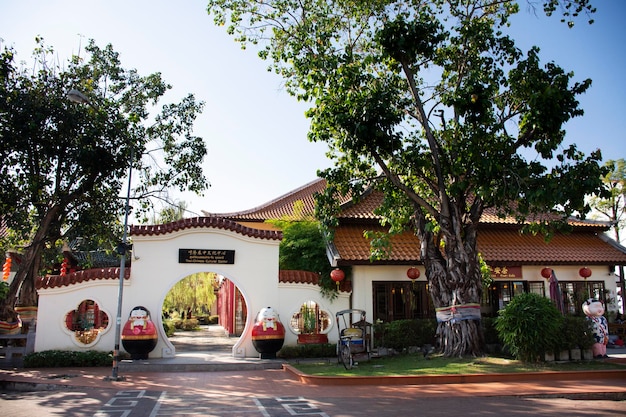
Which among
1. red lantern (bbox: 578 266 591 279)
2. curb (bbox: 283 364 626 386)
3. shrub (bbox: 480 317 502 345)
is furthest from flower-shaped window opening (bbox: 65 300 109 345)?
red lantern (bbox: 578 266 591 279)

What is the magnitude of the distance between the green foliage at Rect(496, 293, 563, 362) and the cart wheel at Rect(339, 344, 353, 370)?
3786 mm

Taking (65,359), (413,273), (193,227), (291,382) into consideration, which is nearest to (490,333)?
(413,273)

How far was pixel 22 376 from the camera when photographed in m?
12.3

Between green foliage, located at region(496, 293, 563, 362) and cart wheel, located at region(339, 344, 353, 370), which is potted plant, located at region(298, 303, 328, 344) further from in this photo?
green foliage, located at region(496, 293, 563, 362)

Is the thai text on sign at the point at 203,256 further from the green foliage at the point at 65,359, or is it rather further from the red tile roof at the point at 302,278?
the green foliage at the point at 65,359

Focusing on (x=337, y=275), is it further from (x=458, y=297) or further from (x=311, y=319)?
(x=458, y=297)

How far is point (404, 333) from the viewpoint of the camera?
1556 centimetres

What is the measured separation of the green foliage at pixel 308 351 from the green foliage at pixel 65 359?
4.87m

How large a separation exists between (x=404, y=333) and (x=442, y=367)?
127 inches

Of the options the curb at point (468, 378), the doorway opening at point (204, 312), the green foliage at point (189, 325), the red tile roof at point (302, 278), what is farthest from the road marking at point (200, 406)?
the green foliage at point (189, 325)

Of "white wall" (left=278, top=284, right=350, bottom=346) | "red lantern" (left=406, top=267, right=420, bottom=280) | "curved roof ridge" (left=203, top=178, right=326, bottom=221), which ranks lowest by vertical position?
"white wall" (left=278, top=284, right=350, bottom=346)

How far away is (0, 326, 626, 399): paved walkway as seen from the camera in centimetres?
995

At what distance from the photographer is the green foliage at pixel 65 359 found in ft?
45.8

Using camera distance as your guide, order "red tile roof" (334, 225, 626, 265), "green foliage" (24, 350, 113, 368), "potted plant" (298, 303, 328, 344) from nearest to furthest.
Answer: "green foliage" (24, 350, 113, 368) → "red tile roof" (334, 225, 626, 265) → "potted plant" (298, 303, 328, 344)
